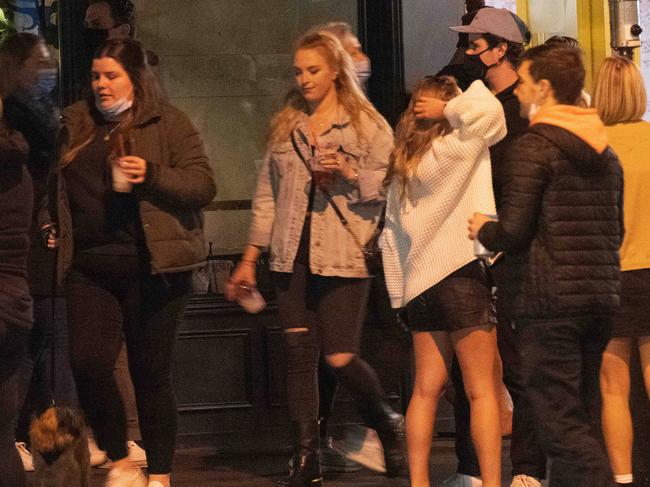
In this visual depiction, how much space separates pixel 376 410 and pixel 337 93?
4.76ft

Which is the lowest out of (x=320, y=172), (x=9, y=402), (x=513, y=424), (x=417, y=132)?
(x=513, y=424)

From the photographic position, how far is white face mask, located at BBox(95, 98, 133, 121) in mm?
5875

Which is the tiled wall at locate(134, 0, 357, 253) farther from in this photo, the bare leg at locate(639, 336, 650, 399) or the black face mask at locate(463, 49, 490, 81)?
the bare leg at locate(639, 336, 650, 399)

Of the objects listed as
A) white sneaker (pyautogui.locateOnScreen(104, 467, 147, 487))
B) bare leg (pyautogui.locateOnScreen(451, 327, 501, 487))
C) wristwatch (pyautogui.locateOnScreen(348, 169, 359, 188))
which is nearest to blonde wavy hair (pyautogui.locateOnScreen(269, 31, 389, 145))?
wristwatch (pyautogui.locateOnScreen(348, 169, 359, 188))

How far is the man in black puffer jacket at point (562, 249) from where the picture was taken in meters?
4.99

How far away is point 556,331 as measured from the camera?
5059 mm

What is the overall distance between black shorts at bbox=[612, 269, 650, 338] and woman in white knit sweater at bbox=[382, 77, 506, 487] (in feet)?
1.96

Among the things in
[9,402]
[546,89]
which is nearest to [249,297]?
[9,402]

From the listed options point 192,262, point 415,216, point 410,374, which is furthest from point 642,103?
point 410,374

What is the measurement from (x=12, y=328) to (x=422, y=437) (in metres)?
1.77

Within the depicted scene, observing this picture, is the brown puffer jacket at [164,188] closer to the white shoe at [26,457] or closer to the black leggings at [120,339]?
the black leggings at [120,339]

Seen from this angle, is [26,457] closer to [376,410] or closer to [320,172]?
[376,410]

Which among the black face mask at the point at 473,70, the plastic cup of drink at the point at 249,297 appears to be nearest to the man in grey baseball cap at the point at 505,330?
the black face mask at the point at 473,70

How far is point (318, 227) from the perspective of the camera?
20.5 ft
